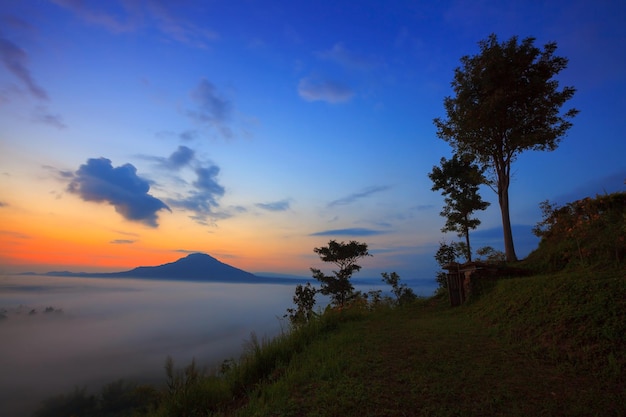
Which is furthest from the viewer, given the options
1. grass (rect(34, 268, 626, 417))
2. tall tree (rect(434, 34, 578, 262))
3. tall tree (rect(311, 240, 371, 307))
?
tall tree (rect(311, 240, 371, 307))

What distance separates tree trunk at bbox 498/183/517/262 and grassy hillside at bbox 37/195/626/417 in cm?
530

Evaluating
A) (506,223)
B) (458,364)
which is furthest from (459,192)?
(458,364)

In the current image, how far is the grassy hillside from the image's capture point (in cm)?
388

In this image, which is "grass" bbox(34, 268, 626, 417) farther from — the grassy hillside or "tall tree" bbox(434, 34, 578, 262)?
"tall tree" bbox(434, 34, 578, 262)

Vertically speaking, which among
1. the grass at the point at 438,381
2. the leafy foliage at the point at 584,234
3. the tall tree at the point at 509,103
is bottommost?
the grass at the point at 438,381

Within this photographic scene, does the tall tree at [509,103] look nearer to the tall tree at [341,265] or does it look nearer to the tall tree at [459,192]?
the tall tree at [459,192]

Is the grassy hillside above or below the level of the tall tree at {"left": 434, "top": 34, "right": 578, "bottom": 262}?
below

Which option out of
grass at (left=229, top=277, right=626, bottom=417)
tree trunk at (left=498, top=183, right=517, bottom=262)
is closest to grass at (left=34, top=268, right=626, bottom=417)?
grass at (left=229, top=277, right=626, bottom=417)

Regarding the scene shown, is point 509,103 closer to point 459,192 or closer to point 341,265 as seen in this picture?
point 459,192

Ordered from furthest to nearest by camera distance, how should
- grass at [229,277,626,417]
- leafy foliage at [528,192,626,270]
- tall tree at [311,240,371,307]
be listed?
tall tree at [311,240,371,307], leafy foliage at [528,192,626,270], grass at [229,277,626,417]

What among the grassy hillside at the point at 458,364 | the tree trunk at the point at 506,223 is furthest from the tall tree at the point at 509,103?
the grassy hillside at the point at 458,364

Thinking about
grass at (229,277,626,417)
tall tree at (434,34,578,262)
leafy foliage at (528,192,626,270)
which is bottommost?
grass at (229,277,626,417)

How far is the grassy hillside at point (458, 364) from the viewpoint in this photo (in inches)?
153

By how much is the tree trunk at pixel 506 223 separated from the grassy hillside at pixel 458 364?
5.30m
